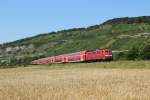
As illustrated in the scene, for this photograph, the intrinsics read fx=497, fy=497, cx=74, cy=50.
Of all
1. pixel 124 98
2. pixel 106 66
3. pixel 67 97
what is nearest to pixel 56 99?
pixel 67 97

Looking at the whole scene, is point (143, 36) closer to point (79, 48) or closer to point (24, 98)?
point (79, 48)

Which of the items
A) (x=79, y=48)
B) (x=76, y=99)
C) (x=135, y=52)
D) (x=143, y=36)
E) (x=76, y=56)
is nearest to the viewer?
(x=76, y=99)

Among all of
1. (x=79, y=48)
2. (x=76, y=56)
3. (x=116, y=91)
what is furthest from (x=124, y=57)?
(x=79, y=48)

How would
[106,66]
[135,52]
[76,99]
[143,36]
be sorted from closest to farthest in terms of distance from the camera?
[76,99], [106,66], [135,52], [143,36]

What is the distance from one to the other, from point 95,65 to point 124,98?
50649mm

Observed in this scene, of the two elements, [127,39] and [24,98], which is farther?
[127,39]

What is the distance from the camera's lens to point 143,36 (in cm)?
15475

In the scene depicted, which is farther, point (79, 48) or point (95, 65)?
point (79, 48)

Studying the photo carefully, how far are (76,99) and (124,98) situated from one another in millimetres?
1973

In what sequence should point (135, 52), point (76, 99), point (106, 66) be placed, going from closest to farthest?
point (76, 99), point (106, 66), point (135, 52)

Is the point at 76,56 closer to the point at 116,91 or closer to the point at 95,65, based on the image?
the point at 95,65

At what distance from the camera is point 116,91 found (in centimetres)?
2344

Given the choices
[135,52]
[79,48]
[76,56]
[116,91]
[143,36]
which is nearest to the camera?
[116,91]

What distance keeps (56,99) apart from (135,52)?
208ft
